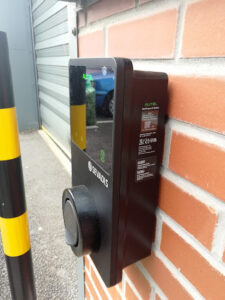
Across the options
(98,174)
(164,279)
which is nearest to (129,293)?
(164,279)

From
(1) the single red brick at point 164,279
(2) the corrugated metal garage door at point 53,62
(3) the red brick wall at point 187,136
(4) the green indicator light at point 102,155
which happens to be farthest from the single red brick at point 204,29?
(2) the corrugated metal garage door at point 53,62

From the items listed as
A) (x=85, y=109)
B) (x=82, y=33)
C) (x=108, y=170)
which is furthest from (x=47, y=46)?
(x=108, y=170)

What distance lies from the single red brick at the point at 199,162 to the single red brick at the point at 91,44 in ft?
1.44

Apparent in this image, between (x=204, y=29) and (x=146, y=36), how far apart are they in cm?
17

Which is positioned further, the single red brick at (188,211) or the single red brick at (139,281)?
the single red brick at (139,281)

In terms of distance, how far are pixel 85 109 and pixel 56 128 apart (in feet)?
10.5

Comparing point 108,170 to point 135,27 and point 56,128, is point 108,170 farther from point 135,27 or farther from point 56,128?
point 56,128

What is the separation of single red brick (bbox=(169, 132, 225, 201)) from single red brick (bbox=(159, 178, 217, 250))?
4cm

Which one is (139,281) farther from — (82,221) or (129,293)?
(82,221)

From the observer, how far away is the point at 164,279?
624 millimetres

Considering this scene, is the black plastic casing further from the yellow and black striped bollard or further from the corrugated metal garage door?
the corrugated metal garage door

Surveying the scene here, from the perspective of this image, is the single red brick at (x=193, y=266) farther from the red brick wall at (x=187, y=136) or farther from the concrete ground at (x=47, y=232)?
the concrete ground at (x=47, y=232)

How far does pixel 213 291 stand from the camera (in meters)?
0.48

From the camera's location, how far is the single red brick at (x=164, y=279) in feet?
1.89
